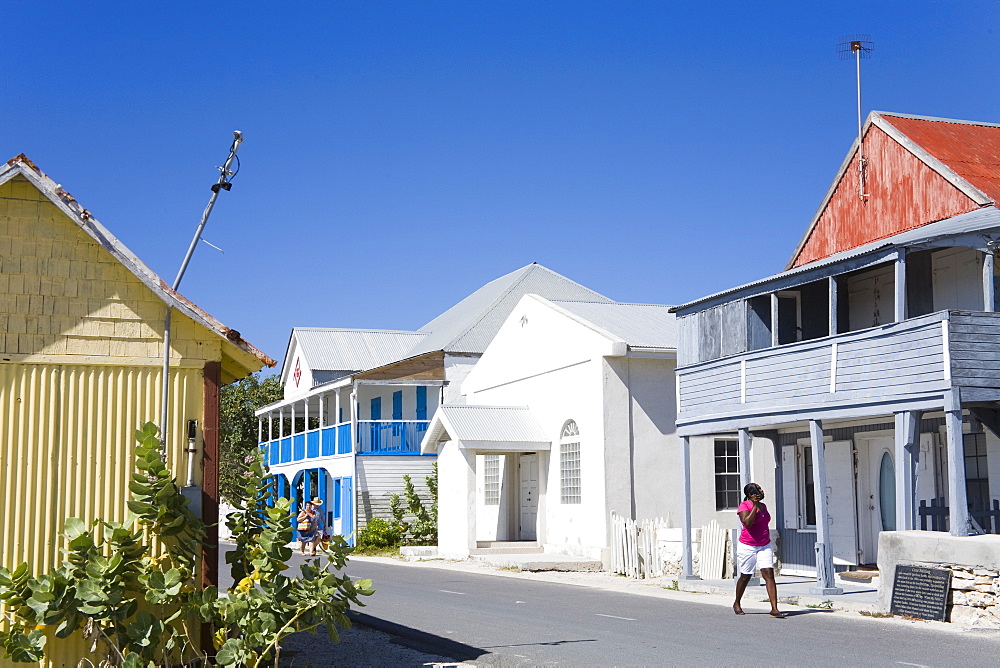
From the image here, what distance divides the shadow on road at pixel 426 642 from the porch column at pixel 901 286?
24.5 feet

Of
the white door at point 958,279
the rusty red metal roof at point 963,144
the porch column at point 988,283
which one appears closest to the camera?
the porch column at point 988,283

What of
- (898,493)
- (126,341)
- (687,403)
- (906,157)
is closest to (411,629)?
(126,341)

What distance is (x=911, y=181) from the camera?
72.2 feet

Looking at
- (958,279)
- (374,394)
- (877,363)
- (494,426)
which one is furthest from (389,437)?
(877,363)

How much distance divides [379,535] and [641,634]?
19787 mm

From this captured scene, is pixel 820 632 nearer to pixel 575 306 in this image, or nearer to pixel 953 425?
pixel 953 425

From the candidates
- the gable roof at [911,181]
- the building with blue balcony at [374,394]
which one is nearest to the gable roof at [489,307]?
the building with blue balcony at [374,394]

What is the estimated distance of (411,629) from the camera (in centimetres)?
1270

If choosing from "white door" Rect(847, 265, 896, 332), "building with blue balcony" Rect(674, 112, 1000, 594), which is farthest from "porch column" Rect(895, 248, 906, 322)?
"white door" Rect(847, 265, 896, 332)

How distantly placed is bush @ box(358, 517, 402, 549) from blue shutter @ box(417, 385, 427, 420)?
4418 mm

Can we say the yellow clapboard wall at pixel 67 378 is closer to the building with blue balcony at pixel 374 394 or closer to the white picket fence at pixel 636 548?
the white picket fence at pixel 636 548

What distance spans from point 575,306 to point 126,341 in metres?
18.8

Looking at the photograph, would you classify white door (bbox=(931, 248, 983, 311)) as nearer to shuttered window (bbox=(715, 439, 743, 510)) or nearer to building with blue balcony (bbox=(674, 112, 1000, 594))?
building with blue balcony (bbox=(674, 112, 1000, 594))

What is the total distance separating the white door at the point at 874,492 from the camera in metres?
18.2
